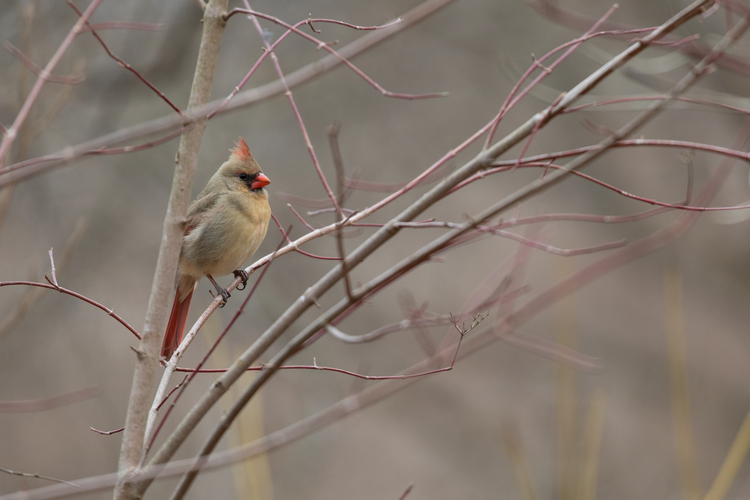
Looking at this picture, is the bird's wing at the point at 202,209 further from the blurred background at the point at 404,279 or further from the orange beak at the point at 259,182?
the blurred background at the point at 404,279

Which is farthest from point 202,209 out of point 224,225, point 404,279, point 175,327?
point 404,279

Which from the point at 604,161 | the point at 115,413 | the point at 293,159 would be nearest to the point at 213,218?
the point at 293,159

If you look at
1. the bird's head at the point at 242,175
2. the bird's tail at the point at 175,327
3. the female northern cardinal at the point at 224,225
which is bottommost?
the bird's tail at the point at 175,327

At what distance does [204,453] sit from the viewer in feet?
3.53

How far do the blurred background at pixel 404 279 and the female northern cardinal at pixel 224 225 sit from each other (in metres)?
1.78

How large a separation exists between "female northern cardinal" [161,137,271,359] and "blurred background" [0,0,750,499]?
1.78 m

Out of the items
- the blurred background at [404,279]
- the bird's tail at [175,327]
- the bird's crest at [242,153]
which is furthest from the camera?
the blurred background at [404,279]

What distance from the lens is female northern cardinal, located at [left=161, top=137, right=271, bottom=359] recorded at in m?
2.15

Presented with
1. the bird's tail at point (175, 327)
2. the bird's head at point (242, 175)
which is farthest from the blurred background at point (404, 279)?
the bird's tail at point (175, 327)

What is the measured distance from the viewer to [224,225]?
2.15m

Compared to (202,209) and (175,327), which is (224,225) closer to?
(202,209)

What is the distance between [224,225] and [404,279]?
247 centimetres

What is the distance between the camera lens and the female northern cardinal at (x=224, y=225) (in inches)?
84.7

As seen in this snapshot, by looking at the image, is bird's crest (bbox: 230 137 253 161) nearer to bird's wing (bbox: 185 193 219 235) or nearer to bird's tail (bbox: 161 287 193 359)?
bird's wing (bbox: 185 193 219 235)
